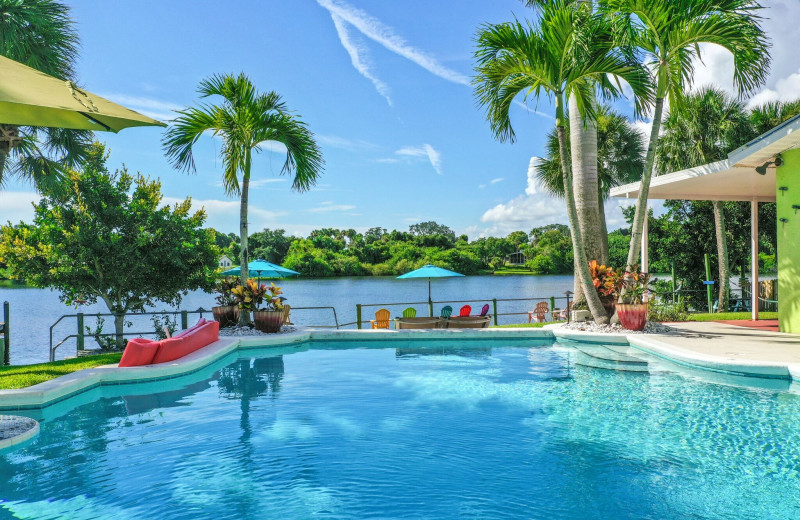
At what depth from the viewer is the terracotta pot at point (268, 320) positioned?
11.1m

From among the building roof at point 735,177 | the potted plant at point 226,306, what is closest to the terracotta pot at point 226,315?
the potted plant at point 226,306

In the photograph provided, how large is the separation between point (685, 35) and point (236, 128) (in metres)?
8.56

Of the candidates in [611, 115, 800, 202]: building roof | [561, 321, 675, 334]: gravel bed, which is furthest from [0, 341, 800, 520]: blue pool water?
[611, 115, 800, 202]: building roof

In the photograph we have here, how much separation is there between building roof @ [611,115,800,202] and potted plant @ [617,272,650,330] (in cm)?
239

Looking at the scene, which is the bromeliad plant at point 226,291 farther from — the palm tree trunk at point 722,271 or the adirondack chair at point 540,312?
the palm tree trunk at point 722,271

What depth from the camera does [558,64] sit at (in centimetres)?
959

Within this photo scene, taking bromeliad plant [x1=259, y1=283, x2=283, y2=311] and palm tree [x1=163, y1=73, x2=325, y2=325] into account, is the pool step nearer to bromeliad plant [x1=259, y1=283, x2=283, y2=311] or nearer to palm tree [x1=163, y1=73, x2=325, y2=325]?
bromeliad plant [x1=259, y1=283, x2=283, y2=311]

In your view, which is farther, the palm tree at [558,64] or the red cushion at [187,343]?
the palm tree at [558,64]

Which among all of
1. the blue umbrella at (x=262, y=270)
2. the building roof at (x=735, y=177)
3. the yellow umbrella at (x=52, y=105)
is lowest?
the blue umbrella at (x=262, y=270)

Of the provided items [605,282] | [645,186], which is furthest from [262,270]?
[645,186]

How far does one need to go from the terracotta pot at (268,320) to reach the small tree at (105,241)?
5.89 feet

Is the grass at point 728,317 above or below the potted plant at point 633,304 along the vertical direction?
below

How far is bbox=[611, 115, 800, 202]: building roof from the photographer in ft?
28.5

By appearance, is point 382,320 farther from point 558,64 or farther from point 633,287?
point 558,64
